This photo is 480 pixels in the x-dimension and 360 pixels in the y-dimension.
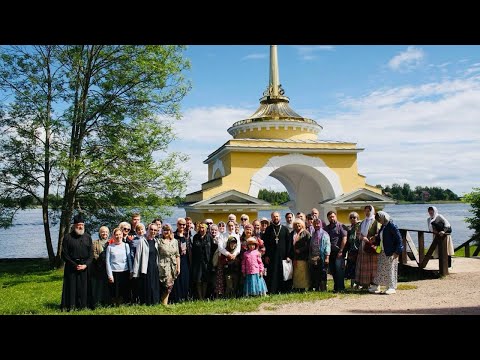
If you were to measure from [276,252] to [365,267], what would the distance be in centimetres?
181

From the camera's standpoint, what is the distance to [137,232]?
7.80 m

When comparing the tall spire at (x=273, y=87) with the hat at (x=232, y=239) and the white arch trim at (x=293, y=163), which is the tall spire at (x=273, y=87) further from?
the hat at (x=232, y=239)

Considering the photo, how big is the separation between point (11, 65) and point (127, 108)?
421cm

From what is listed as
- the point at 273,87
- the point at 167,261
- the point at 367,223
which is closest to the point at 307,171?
the point at 273,87

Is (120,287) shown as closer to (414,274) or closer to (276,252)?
(276,252)

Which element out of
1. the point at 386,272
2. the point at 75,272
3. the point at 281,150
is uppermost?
the point at 281,150

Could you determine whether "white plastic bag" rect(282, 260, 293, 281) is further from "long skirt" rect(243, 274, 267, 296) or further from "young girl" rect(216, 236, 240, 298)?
"young girl" rect(216, 236, 240, 298)

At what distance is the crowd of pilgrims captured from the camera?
7.42 metres

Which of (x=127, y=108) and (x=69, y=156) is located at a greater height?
(x=127, y=108)

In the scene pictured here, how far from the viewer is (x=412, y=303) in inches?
288

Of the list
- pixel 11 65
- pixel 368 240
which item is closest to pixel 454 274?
pixel 368 240

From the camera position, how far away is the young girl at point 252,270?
8.06 m

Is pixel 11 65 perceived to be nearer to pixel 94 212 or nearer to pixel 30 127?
pixel 30 127

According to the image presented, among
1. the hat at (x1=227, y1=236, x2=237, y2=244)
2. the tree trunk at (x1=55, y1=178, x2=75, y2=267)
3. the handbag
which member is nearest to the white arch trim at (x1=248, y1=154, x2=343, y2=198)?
the tree trunk at (x1=55, y1=178, x2=75, y2=267)
